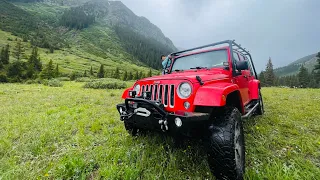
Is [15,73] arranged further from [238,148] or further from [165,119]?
[238,148]

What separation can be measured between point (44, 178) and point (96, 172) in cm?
75

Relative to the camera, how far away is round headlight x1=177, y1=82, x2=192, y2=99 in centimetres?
269

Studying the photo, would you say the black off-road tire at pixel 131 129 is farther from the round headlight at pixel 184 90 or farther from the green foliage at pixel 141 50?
the green foliage at pixel 141 50

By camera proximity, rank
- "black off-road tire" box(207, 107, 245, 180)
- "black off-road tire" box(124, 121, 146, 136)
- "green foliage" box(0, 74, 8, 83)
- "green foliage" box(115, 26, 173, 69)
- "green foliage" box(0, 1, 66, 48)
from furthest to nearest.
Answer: "green foliage" box(115, 26, 173, 69), "green foliage" box(0, 1, 66, 48), "green foliage" box(0, 74, 8, 83), "black off-road tire" box(124, 121, 146, 136), "black off-road tire" box(207, 107, 245, 180)

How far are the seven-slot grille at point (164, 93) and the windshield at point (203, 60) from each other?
1.56 m

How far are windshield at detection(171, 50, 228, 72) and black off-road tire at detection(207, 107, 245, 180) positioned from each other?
6.05 ft

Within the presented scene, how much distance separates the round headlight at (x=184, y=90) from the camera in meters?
2.69

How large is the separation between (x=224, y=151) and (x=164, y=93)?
127cm

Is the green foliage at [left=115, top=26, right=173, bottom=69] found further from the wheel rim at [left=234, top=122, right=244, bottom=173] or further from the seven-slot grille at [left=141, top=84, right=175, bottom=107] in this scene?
the wheel rim at [left=234, top=122, right=244, bottom=173]

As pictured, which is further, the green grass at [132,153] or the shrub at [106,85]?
the shrub at [106,85]

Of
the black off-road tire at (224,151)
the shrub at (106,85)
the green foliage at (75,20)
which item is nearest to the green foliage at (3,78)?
the shrub at (106,85)

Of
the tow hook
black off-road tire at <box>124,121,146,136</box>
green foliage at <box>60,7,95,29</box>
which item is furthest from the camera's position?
green foliage at <box>60,7,95,29</box>

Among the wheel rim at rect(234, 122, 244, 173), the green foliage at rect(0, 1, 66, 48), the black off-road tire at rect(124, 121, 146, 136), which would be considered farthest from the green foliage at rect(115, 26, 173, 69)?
the wheel rim at rect(234, 122, 244, 173)

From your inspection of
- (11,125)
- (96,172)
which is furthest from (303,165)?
(11,125)
